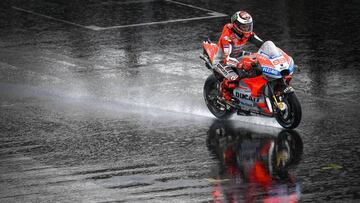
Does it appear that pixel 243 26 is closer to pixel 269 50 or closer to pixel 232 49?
pixel 232 49

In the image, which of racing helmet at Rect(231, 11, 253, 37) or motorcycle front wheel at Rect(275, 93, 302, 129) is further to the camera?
racing helmet at Rect(231, 11, 253, 37)

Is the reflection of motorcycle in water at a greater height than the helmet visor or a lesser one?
lesser

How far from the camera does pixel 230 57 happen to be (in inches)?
607

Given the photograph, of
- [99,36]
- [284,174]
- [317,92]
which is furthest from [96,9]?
[284,174]

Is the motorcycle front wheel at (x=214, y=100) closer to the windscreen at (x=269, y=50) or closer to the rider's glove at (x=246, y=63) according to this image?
the rider's glove at (x=246, y=63)

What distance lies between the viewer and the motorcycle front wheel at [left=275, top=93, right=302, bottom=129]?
14180 mm

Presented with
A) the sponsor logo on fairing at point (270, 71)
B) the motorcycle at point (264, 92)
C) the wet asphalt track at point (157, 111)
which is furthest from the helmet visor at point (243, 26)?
the wet asphalt track at point (157, 111)

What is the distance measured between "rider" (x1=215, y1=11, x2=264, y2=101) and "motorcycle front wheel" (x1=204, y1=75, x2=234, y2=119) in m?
0.22

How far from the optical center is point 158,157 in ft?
43.1

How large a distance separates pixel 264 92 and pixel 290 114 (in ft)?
2.48

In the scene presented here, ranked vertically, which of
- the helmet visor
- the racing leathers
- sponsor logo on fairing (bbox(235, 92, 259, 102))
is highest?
the helmet visor

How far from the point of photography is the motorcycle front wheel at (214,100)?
15609 millimetres

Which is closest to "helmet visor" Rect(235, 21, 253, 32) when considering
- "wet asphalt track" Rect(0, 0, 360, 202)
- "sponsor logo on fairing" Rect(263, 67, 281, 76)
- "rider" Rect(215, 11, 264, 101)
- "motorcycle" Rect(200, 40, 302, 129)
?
"rider" Rect(215, 11, 264, 101)

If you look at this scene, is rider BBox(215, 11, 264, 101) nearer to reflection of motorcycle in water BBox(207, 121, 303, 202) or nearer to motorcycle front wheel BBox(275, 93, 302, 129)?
reflection of motorcycle in water BBox(207, 121, 303, 202)
